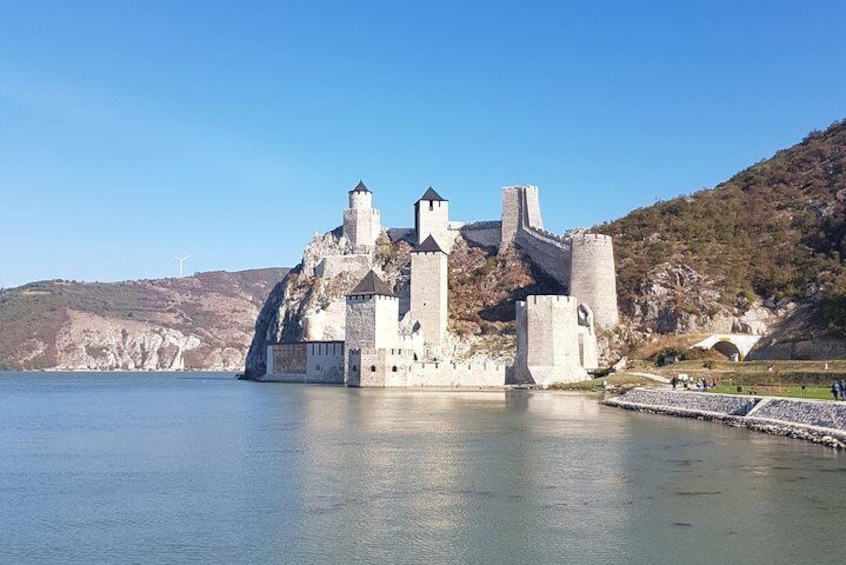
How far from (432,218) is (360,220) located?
4.47 metres

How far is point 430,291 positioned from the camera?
49.5 metres

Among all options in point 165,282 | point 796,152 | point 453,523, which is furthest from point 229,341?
point 453,523

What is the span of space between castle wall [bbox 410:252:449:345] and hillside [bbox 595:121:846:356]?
9.52 m

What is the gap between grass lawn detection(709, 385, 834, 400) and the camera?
25539mm

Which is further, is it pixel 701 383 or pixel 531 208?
pixel 531 208

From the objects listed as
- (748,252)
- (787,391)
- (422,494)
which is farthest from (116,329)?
(422,494)

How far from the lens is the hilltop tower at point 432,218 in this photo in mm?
56188

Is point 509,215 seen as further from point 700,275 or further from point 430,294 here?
point 700,275

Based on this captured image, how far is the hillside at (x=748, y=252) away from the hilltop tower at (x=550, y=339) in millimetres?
6213

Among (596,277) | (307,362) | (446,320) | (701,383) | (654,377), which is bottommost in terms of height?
(701,383)

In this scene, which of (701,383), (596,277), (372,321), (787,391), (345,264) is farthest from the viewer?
(345,264)

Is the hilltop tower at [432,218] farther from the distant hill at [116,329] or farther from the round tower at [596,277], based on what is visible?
the distant hill at [116,329]

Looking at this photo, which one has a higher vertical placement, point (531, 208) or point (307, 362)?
point (531, 208)

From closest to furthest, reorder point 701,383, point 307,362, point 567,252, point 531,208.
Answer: point 701,383 → point 567,252 → point 307,362 → point 531,208
